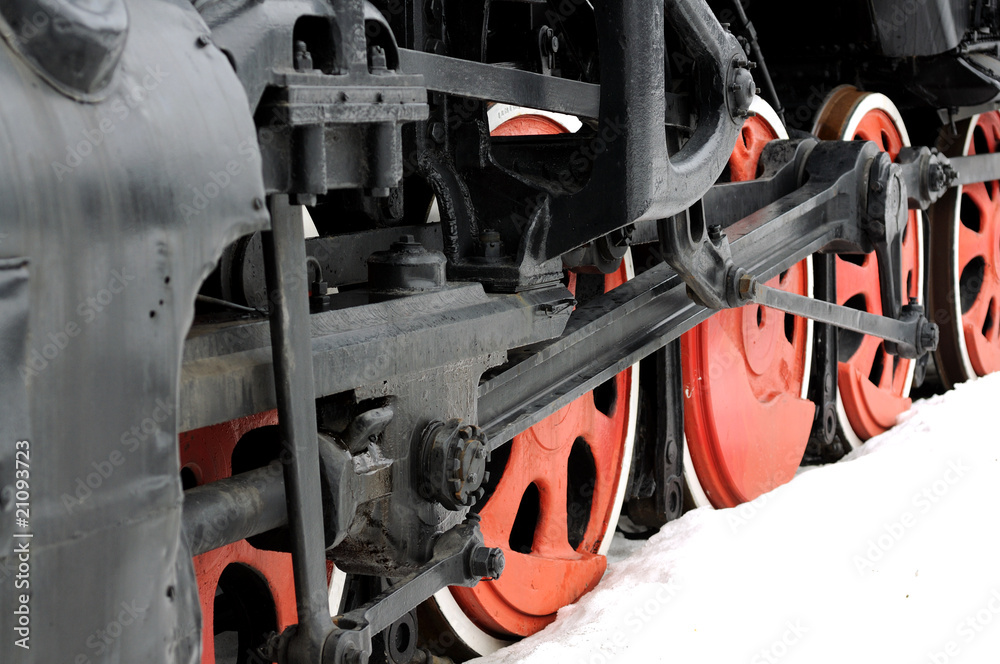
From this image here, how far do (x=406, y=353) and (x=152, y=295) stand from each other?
58cm

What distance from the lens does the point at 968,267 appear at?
4.50 metres

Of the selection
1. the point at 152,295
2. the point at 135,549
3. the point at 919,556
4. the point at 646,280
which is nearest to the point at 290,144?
the point at 152,295

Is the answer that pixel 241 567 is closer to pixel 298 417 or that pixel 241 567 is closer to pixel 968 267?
pixel 298 417

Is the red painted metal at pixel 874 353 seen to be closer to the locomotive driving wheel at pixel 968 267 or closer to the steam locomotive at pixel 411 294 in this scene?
the steam locomotive at pixel 411 294

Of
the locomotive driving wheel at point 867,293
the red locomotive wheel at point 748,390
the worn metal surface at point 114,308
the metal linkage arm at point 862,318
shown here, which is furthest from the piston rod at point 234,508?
the locomotive driving wheel at point 867,293

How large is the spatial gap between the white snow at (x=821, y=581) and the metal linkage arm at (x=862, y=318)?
1.06ft

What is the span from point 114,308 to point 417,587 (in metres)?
0.74

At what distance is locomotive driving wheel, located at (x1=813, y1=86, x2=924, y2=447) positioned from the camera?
355cm

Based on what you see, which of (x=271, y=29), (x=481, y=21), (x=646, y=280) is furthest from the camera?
(x=646, y=280)

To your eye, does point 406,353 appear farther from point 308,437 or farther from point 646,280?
point 646,280

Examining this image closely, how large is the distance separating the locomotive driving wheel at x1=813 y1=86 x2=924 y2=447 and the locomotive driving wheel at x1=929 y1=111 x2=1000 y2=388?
0.19 meters

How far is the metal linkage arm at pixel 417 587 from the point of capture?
1341 millimetres

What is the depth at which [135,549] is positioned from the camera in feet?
3.17

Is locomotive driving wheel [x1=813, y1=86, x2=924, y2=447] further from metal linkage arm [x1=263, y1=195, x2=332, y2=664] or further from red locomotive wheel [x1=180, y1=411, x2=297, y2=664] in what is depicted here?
metal linkage arm [x1=263, y1=195, x2=332, y2=664]
